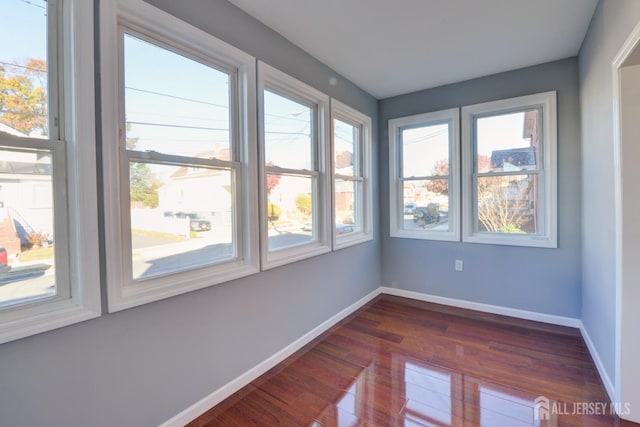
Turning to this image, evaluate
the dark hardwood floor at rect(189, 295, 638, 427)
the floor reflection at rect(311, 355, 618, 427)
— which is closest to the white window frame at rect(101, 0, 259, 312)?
the dark hardwood floor at rect(189, 295, 638, 427)

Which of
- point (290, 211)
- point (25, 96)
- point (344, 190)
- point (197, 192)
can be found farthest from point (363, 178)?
point (25, 96)

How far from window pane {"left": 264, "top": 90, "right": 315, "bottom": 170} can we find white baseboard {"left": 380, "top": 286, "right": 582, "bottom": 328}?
2.11m

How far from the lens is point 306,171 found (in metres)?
2.72

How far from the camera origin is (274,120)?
94.7 inches

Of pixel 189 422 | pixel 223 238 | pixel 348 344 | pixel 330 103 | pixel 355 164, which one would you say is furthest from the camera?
pixel 355 164

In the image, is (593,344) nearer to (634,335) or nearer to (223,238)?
(634,335)

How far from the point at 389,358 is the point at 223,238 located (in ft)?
5.36

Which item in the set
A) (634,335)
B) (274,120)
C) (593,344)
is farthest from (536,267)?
(274,120)

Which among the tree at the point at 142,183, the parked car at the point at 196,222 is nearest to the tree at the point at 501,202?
the parked car at the point at 196,222

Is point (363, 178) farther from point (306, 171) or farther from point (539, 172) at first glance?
point (539, 172)

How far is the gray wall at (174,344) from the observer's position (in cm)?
123

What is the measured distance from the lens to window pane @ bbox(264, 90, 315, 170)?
236cm

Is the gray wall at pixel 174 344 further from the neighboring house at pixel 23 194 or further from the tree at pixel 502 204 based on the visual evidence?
the tree at pixel 502 204

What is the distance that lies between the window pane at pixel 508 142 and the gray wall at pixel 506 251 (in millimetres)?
223
